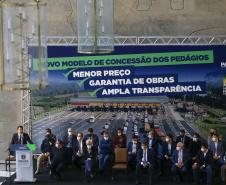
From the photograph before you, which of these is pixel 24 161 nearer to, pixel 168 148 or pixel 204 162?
pixel 168 148

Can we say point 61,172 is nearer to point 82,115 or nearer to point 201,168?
point 82,115

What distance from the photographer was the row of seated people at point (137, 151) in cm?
1045

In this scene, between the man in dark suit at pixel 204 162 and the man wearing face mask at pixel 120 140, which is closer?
the man in dark suit at pixel 204 162

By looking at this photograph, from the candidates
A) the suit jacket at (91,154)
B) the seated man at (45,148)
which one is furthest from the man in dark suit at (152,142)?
A: the seated man at (45,148)

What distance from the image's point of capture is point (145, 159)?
10.5 m

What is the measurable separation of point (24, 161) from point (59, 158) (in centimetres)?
82

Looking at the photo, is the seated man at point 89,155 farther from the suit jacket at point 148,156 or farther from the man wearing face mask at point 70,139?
the suit jacket at point 148,156

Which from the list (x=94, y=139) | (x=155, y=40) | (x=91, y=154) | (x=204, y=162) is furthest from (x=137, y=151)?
(x=155, y=40)

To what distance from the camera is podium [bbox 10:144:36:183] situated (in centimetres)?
1024

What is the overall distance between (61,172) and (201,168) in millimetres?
3305

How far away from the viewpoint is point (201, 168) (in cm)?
1035

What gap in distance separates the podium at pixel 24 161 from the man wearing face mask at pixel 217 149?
13.4 feet

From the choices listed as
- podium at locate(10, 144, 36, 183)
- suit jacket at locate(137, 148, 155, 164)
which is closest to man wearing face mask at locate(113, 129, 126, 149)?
suit jacket at locate(137, 148, 155, 164)

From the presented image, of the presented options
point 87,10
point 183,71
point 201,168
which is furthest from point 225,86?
point 87,10
